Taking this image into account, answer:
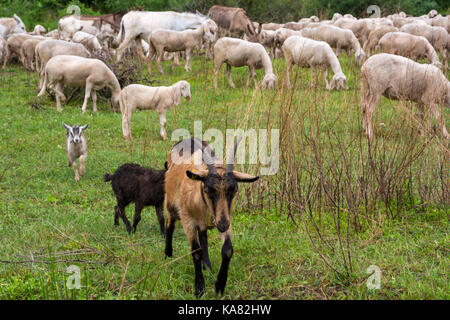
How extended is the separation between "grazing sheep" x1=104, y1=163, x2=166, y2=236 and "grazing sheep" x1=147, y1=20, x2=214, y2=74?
10.4 m

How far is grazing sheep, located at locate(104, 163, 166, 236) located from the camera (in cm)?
578

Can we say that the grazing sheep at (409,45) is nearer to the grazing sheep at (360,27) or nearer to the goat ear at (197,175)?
the grazing sheep at (360,27)

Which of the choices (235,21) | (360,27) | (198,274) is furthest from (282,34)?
(198,274)

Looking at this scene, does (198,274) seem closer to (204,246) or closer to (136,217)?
(204,246)

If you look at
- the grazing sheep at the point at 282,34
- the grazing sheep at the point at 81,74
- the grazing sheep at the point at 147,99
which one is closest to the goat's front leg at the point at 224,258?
the grazing sheep at the point at 147,99

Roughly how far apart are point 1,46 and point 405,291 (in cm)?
1707

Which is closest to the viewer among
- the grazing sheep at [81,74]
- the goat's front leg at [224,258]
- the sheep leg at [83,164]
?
the goat's front leg at [224,258]

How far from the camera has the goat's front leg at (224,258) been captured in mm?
3832

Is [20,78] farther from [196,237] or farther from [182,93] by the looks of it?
[196,237]

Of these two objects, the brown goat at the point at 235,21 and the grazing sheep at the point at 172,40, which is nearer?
the grazing sheep at the point at 172,40

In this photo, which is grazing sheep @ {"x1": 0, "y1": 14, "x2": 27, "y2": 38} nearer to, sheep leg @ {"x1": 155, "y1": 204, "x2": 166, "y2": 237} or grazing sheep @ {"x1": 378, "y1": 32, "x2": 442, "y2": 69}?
grazing sheep @ {"x1": 378, "y1": 32, "x2": 442, "y2": 69}

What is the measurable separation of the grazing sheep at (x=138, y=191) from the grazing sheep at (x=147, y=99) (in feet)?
13.4

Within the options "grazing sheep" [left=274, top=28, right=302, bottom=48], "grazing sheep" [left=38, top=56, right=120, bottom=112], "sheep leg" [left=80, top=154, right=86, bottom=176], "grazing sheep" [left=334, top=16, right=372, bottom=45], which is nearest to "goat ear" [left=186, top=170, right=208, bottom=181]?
"sheep leg" [left=80, top=154, right=86, bottom=176]
